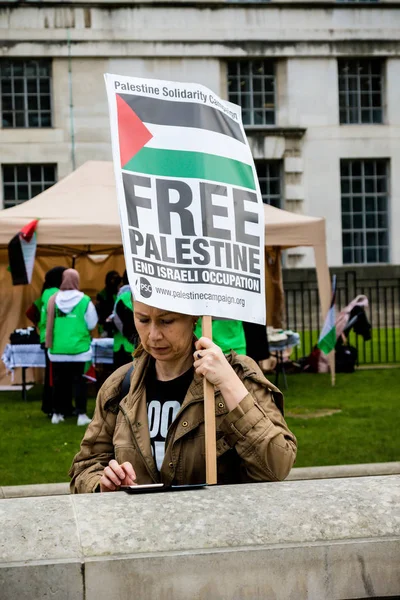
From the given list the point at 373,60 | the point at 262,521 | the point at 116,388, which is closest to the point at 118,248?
the point at 116,388

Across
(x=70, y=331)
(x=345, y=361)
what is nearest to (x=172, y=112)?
(x=70, y=331)

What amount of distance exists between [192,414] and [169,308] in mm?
338

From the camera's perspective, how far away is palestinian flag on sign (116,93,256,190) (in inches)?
124

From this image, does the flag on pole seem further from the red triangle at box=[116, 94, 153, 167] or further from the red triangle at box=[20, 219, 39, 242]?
the red triangle at box=[116, 94, 153, 167]

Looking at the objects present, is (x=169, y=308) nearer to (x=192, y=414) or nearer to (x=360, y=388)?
(x=192, y=414)

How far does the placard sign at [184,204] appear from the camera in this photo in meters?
3.09

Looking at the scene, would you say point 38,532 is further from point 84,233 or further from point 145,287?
point 84,233

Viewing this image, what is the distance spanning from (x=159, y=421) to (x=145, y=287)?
17.5 inches

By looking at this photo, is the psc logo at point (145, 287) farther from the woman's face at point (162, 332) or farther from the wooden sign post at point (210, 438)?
the wooden sign post at point (210, 438)

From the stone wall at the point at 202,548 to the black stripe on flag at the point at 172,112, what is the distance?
128cm

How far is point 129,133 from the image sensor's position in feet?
10.3

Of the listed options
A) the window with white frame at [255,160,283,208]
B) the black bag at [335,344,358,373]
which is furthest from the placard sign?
the window with white frame at [255,160,283,208]

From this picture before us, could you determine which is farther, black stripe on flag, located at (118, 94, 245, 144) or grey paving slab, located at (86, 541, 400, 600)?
black stripe on flag, located at (118, 94, 245, 144)

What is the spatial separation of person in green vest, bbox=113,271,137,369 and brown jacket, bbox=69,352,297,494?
776 centimetres
